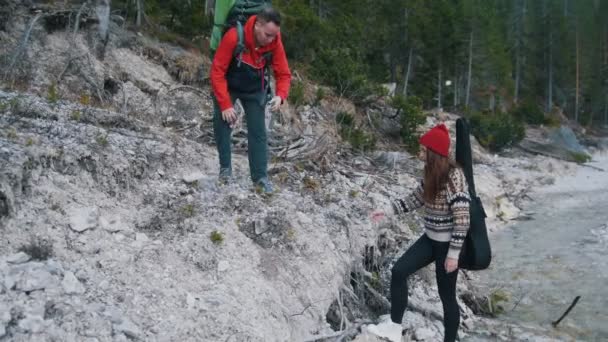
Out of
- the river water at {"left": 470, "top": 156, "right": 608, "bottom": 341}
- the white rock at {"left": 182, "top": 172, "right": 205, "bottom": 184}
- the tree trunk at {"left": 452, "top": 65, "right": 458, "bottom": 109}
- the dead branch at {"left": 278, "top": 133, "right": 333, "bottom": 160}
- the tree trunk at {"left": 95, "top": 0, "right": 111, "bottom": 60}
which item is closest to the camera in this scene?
the white rock at {"left": 182, "top": 172, "right": 205, "bottom": 184}

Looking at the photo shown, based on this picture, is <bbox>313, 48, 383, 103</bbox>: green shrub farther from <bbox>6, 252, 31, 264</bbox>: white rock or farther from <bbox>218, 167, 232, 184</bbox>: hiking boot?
<bbox>6, 252, 31, 264</bbox>: white rock

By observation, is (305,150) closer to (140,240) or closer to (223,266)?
(223,266)

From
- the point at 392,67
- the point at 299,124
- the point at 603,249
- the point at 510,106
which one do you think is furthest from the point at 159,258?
the point at 510,106

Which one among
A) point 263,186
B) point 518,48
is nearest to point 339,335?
point 263,186

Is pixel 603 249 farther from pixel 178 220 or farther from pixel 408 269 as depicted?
pixel 178 220

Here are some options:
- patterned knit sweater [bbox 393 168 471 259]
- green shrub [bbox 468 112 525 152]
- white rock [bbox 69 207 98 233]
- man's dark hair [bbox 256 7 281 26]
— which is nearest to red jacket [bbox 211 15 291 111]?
man's dark hair [bbox 256 7 281 26]

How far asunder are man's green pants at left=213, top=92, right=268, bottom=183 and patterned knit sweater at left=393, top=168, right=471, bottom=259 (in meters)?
2.08

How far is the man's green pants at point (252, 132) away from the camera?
214 inches

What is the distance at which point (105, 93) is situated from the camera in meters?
9.20

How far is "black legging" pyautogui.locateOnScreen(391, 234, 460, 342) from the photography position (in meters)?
4.26

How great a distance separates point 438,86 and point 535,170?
1429 centimetres

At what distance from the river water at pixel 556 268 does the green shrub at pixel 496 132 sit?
33.0 ft

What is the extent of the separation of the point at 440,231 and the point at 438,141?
0.73m

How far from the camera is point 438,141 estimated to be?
4.14 metres
